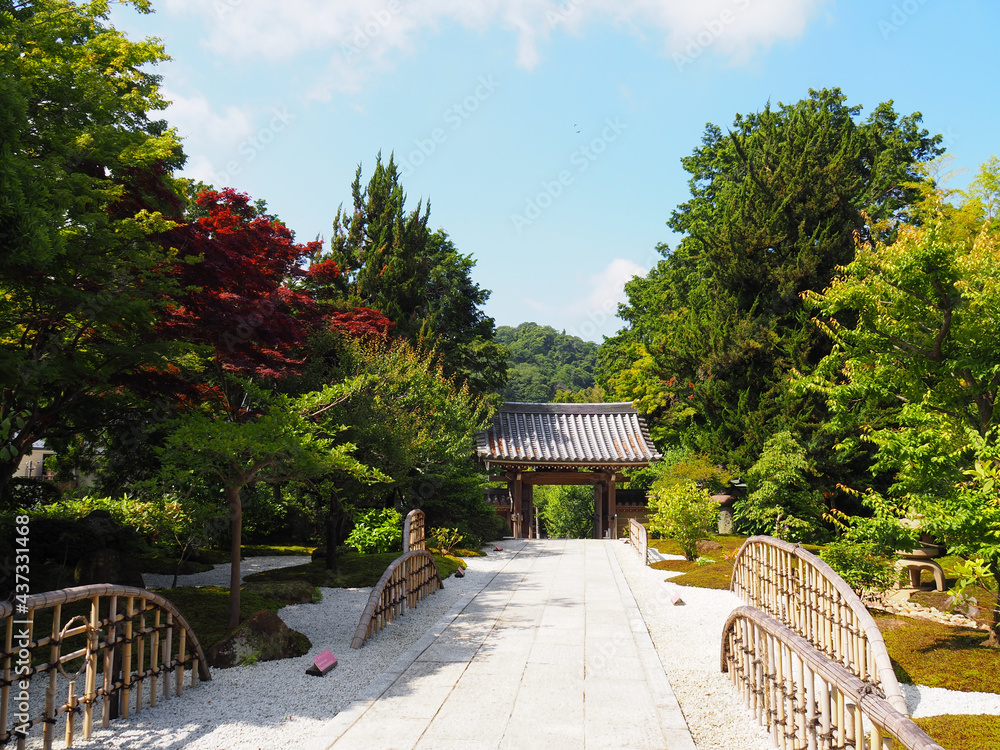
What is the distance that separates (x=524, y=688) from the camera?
17.7 feet

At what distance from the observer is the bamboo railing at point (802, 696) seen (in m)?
3.07

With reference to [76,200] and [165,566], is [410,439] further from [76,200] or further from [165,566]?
[76,200]

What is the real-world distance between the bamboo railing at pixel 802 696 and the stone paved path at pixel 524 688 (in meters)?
0.64

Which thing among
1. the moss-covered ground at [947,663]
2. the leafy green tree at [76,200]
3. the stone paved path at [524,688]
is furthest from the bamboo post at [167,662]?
the moss-covered ground at [947,663]

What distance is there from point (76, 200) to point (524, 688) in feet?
18.8

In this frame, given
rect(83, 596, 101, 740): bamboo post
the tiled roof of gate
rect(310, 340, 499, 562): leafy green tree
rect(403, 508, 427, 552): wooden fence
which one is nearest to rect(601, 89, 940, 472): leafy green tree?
the tiled roof of gate

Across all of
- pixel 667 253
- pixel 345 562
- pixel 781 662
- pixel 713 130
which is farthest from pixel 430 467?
pixel 713 130

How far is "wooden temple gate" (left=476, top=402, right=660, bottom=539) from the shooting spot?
2005 cm

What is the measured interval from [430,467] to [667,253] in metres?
18.9

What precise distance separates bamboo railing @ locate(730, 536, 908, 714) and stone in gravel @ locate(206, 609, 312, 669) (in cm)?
476

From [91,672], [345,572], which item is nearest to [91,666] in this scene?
[91,672]

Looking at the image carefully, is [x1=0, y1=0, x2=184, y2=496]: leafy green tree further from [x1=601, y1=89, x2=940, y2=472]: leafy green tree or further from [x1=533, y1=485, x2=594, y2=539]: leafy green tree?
[x1=533, y1=485, x2=594, y2=539]: leafy green tree

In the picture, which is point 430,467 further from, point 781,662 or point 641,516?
point 781,662

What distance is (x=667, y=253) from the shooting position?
29.5 meters
